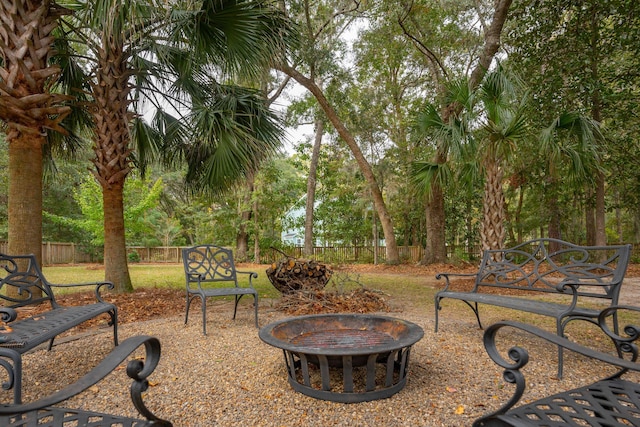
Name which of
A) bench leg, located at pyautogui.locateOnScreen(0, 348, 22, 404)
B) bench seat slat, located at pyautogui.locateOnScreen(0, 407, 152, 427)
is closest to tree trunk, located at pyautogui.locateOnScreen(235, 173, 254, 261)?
bench leg, located at pyautogui.locateOnScreen(0, 348, 22, 404)

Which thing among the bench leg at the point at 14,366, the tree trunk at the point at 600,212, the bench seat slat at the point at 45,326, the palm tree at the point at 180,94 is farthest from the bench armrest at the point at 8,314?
the tree trunk at the point at 600,212

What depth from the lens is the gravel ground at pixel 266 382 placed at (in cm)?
206

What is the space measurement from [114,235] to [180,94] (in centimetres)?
273

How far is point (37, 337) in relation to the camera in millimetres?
2002

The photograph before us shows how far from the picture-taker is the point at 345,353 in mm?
2066

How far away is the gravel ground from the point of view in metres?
2.06

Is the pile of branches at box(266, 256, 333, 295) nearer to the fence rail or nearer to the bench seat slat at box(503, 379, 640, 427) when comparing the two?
the bench seat slat at box(503, 379, 640, 427)

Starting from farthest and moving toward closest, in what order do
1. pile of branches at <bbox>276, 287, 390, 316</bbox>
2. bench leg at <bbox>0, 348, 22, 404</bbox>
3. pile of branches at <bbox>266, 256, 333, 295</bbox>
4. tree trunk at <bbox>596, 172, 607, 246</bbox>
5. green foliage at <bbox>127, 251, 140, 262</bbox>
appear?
green foliage at <bbox>127, 251, 140, 262</bbox> → tree trunk at <bbox>596, 172, 607, 246</bbox> → pile of branches at <bbox>266, 256, 333, 295</bbox> → pile of branches at <bbox>276, 287, 390, 316</bbox> → bench leg at <bbox>0, 348, 22, 404</bbox>

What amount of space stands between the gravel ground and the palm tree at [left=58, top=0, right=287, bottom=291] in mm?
2751

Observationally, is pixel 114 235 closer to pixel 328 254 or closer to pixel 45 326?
pixel 45 326

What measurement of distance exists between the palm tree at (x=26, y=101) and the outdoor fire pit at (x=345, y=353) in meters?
3.96

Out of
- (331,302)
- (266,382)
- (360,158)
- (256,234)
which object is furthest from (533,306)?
(256,234)

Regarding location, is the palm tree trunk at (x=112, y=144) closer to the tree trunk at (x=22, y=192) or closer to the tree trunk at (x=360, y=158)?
the tree trunk at (x=22, y=192)

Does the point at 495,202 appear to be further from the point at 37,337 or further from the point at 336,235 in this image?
the point at 336,235
